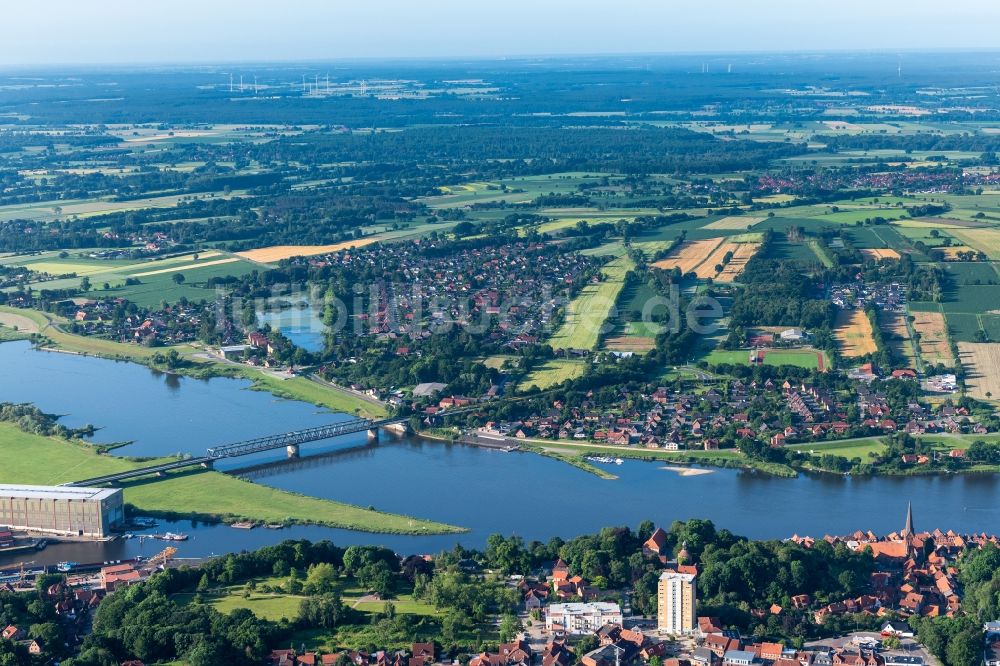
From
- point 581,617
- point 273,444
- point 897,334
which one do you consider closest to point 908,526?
point 581,617

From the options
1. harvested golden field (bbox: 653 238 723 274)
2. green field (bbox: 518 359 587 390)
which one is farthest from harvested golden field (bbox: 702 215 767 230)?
green field (bbox: 518 359 587 390)

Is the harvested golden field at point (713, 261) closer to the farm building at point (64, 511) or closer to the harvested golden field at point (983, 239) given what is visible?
the harvested golden field at point (983, 239)

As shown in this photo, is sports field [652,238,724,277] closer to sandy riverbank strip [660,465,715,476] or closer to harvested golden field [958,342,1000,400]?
harvested golden field [958,342,1000,400]

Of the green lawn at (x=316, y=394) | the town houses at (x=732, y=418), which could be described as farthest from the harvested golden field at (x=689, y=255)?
the green lawn at (x=316, y=394)

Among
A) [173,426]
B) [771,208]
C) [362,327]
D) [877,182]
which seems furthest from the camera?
[877,182]

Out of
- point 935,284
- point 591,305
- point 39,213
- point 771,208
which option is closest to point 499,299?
point 591,305

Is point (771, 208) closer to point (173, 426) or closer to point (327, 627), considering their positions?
point (173, 426)

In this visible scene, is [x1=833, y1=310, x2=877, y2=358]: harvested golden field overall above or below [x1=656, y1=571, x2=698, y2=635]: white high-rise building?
above
